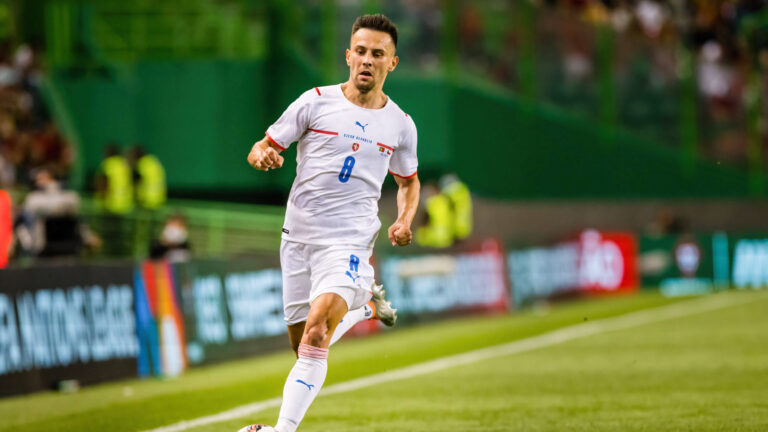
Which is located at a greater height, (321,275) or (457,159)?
(457,159)

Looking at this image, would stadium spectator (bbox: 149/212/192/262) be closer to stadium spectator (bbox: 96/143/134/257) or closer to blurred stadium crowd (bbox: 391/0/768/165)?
stadium spectator (bbox: 96/143/134/257)

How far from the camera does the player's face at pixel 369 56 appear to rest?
7598 mm

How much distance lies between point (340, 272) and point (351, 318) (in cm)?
67

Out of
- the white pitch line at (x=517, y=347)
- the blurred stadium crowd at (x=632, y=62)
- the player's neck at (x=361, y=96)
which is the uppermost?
the blurred stadium crowd at (x=632, y=62)

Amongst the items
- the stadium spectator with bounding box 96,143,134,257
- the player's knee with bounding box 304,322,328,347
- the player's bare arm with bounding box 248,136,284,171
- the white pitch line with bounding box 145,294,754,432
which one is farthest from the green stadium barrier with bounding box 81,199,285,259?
the player's bare arm with bounding box 248,136,284,171

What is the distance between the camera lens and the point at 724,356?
47.0ft

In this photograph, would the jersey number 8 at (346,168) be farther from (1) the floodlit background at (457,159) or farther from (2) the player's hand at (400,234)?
(1) the floodlit background at (457,159)

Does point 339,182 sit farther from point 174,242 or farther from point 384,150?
point 174,242

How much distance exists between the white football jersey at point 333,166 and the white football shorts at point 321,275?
62 mm

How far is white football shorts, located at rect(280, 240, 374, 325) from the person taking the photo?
297 inches

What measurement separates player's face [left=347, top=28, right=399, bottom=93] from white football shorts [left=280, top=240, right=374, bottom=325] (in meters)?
0.97

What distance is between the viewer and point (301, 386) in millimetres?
7250

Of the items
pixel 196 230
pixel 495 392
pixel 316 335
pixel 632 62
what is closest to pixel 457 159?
pixel 632 62

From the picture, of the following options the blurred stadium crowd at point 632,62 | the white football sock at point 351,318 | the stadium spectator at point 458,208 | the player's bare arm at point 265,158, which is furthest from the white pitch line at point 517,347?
the blurred stadium crowd at point 632,62
